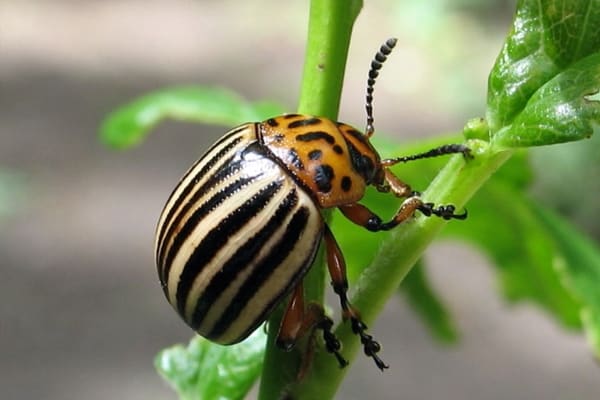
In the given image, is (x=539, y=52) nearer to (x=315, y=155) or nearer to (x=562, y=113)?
(x=562, y=113)

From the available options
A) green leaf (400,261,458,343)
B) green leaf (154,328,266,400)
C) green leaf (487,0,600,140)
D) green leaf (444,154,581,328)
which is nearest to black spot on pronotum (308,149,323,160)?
green leaf (154,328,266,400)

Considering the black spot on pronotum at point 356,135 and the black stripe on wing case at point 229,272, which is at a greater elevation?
the black spot on pronotum at point 356,135

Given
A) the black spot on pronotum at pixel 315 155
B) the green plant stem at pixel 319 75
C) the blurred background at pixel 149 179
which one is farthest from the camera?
the blurred background at pixel 149 179

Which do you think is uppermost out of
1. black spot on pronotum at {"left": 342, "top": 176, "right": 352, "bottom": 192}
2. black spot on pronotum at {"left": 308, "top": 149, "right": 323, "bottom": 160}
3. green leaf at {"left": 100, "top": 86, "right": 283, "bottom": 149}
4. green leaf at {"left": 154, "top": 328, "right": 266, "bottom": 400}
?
green leaf at {"left": 100, "top": 86, "right": 283, "bottom": 149}

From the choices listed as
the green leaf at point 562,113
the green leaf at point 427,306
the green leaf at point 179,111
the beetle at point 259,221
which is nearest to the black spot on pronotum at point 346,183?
the beetle at point 259,221

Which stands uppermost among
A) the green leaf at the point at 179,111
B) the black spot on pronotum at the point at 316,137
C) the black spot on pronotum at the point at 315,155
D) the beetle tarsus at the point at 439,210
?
the green leaf at the point at 179,111

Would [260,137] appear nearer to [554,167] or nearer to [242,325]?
[242,325]

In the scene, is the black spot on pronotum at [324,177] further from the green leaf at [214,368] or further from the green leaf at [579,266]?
the green leaf at [579,266]

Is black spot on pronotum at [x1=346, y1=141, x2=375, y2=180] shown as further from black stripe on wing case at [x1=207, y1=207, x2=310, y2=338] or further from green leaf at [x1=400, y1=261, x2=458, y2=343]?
green leaf at [x1=400, y1=261, x2=458, y2=343]
